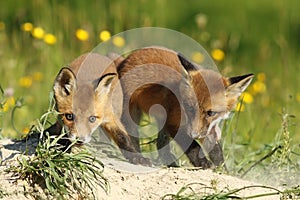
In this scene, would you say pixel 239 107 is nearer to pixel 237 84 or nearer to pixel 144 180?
pixel 237 84

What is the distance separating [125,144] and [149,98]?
2.17ft

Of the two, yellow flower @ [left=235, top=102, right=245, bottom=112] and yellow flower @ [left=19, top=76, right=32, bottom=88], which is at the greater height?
yellow flower @ [left=235, top=102, right=245, bottom=112]

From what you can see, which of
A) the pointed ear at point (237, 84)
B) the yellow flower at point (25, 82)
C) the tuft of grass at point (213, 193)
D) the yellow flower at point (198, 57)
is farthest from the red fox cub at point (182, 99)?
the yellow flower at point (198, 57)

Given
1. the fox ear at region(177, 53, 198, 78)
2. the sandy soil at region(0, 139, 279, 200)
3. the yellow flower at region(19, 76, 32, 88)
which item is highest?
the fox ear at region(177, 53, 198, 78)

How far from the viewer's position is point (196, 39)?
11.1m

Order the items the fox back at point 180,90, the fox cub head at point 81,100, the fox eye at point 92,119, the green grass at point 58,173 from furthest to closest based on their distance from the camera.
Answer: the fox back at point 180,90 → the fox eye at point 92,119 → the fox cub head at point 81,100 → the green grass at point 58,173

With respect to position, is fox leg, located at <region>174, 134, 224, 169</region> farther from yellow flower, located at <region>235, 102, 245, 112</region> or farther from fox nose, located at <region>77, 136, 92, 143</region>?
fox nose, located at <region>77, 136, 92, 143</region>

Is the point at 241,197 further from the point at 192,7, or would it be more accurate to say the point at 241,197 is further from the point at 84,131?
the point at 192,7

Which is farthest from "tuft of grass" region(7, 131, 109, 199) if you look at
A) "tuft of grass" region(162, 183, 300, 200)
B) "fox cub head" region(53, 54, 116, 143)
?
"fox cub head" region(53, 54, 116, 143)

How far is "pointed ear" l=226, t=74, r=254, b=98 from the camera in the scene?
632 centimetres

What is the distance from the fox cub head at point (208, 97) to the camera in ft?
20.0

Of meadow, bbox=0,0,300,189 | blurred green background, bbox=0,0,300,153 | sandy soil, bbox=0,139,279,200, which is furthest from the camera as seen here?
blurred green background, bbox=0,0,300,153

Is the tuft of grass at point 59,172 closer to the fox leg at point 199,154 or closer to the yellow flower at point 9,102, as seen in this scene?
the fox leg at point 199,154

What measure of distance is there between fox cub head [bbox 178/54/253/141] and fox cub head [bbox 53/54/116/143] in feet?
2.55
